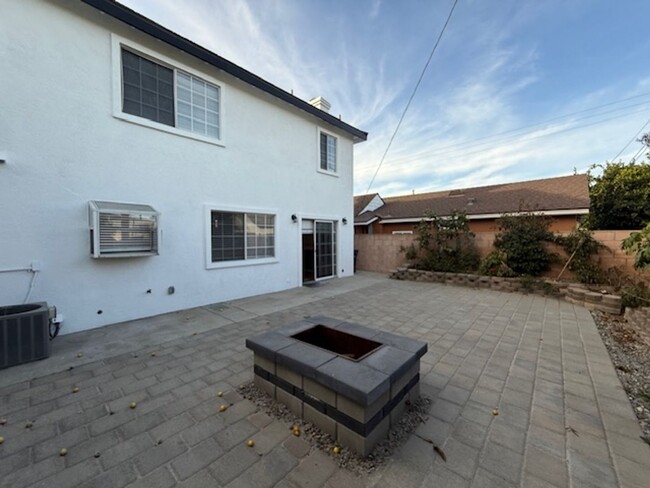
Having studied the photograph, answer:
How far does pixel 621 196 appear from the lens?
43.3 feet

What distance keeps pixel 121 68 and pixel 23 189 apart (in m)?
2.64

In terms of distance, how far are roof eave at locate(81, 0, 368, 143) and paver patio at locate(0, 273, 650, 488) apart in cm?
531

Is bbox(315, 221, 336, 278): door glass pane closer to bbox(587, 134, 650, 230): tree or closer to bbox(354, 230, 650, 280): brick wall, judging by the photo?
bbox(354, 230, 650, 280): brick wall

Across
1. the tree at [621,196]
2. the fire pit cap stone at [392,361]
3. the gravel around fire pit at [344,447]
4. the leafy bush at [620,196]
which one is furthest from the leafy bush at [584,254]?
the tree at [621,196]

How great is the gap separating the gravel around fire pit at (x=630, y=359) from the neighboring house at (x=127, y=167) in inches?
260

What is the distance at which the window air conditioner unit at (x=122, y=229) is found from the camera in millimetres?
4395

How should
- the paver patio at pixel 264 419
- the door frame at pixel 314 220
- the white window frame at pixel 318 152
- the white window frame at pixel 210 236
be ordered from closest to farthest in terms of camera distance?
the paver patio at pixel 264 419 < the white window frame at pixel 210 236 < the door frame at pixel 314 220 < the white window frame at pixel 318 152

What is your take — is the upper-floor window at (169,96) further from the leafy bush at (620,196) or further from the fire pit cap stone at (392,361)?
the leafy bush at (620,196)

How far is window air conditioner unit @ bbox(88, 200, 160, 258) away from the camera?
4.39 meters

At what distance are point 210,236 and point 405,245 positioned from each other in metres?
7.30

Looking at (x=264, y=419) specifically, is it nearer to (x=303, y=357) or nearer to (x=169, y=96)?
(x=303, y=357)

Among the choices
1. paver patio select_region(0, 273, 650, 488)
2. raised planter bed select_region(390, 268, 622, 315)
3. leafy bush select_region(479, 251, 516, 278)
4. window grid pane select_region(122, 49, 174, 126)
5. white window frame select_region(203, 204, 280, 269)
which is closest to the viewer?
paver patio select_region(0, 273, 650, 488)

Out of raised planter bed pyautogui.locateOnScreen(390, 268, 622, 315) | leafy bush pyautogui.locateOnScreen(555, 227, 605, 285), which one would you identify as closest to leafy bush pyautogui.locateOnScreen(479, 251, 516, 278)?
raised planter bed pyautogui.locateOnScreen(390, 268, 622, 315)

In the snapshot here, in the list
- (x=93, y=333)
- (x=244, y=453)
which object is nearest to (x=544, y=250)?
(x=244, y=453)
